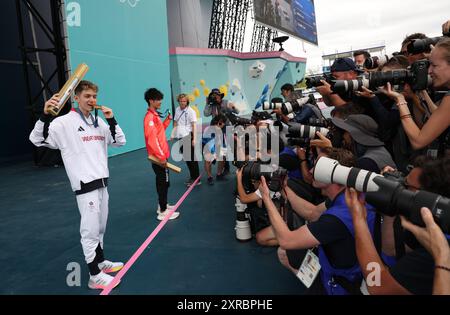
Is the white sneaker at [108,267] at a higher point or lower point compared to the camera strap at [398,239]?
lower

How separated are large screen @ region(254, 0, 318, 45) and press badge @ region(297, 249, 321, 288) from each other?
1247cm

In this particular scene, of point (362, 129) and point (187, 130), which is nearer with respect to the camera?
point (362, 129)

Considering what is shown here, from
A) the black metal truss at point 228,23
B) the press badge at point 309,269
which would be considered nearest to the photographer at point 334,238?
the press badge at point 309,269

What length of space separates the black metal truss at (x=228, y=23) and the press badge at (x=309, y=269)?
2074cm

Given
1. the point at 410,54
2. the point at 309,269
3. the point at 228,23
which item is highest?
the point at 228,23

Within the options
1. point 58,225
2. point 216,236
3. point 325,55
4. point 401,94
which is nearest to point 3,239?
point 58,225

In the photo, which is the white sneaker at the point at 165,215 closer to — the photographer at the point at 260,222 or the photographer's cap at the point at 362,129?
the photographer at the point at 260,222

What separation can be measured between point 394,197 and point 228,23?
2384cm

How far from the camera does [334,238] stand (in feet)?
5.18

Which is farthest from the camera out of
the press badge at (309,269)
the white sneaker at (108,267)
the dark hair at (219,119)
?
the dark hair at (219,119)

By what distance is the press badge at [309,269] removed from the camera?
188cm

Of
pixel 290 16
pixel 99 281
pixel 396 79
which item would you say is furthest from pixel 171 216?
pixel 290 16

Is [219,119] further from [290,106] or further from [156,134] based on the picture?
[290,106]

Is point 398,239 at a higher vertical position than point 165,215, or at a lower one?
higher
